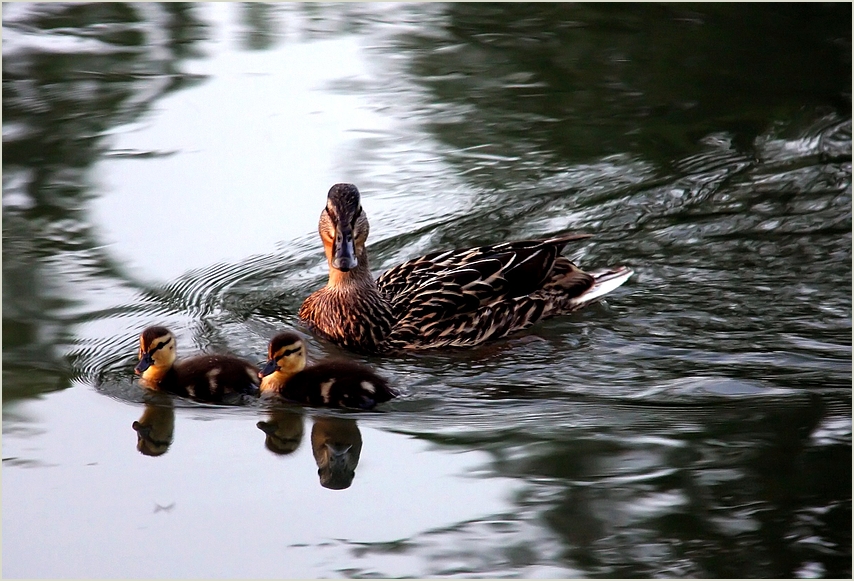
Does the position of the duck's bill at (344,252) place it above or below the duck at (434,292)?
above

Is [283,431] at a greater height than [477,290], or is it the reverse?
[477,290]

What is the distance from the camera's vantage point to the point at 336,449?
5.10m

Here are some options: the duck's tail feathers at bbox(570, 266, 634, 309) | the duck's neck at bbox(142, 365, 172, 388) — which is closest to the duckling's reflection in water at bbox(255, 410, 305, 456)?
the duck's neck at bbox(142, 365, 172, 388)

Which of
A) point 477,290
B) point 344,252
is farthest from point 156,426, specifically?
point 477,290

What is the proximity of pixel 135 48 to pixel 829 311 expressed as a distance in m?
5.80

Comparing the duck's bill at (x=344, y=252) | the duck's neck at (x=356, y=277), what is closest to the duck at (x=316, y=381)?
the duck's bill at (x=344, y=252)

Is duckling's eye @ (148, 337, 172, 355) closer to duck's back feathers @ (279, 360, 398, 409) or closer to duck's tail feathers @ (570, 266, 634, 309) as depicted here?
duck's back feathers @ (279, 360, 398, 409)

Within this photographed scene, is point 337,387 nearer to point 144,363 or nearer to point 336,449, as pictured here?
point 336,449

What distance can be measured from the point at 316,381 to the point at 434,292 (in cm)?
108

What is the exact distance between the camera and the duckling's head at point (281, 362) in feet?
18.0

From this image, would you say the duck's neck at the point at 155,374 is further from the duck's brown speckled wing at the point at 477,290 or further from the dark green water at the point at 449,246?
the duck's brown speckled wing at the point at 477,290

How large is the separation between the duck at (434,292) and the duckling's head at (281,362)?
1.91 ft

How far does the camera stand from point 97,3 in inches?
414

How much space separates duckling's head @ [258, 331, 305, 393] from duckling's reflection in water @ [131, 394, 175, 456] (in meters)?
0.43
